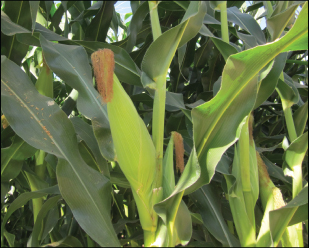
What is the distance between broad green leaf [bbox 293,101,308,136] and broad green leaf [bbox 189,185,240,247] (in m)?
0.37

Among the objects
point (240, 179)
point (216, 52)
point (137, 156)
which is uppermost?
point (216, 52)

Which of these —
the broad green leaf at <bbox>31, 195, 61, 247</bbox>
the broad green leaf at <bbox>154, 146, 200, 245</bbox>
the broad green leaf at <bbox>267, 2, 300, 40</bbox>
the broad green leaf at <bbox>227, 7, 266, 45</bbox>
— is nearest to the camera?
the broad green leaf at <bbox>154, 146, 200, 245</bbox>

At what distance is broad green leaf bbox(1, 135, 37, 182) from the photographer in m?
0.80

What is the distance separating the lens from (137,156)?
1.98 ft

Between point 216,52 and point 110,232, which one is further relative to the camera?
point 216,52

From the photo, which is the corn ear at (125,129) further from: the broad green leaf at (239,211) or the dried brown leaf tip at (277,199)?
the dried brown leaf tip at (277,199)

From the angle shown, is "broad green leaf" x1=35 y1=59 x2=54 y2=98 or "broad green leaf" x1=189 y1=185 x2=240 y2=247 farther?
"broad green leaf" x1=35 y1=59 x2=54 y2=98

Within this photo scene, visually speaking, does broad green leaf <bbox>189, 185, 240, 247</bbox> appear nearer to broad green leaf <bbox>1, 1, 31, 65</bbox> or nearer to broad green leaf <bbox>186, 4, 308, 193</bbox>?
broad green leaf <bbox>186, 4, 308, 193</bbox>

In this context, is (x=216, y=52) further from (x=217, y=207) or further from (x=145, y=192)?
(x=145, y=192)

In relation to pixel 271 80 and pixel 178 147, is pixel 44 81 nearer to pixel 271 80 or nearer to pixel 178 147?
pixel 178 147

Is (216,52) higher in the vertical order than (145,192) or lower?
higher

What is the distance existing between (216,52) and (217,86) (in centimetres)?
41

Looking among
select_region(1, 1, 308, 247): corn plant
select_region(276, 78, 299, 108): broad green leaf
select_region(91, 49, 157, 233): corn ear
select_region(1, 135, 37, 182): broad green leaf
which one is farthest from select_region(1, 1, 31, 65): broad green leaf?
select_region(276, 78, 299, 108): broad green leaf

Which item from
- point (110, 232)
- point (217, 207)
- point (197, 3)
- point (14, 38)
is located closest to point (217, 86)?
point (197, 3)
